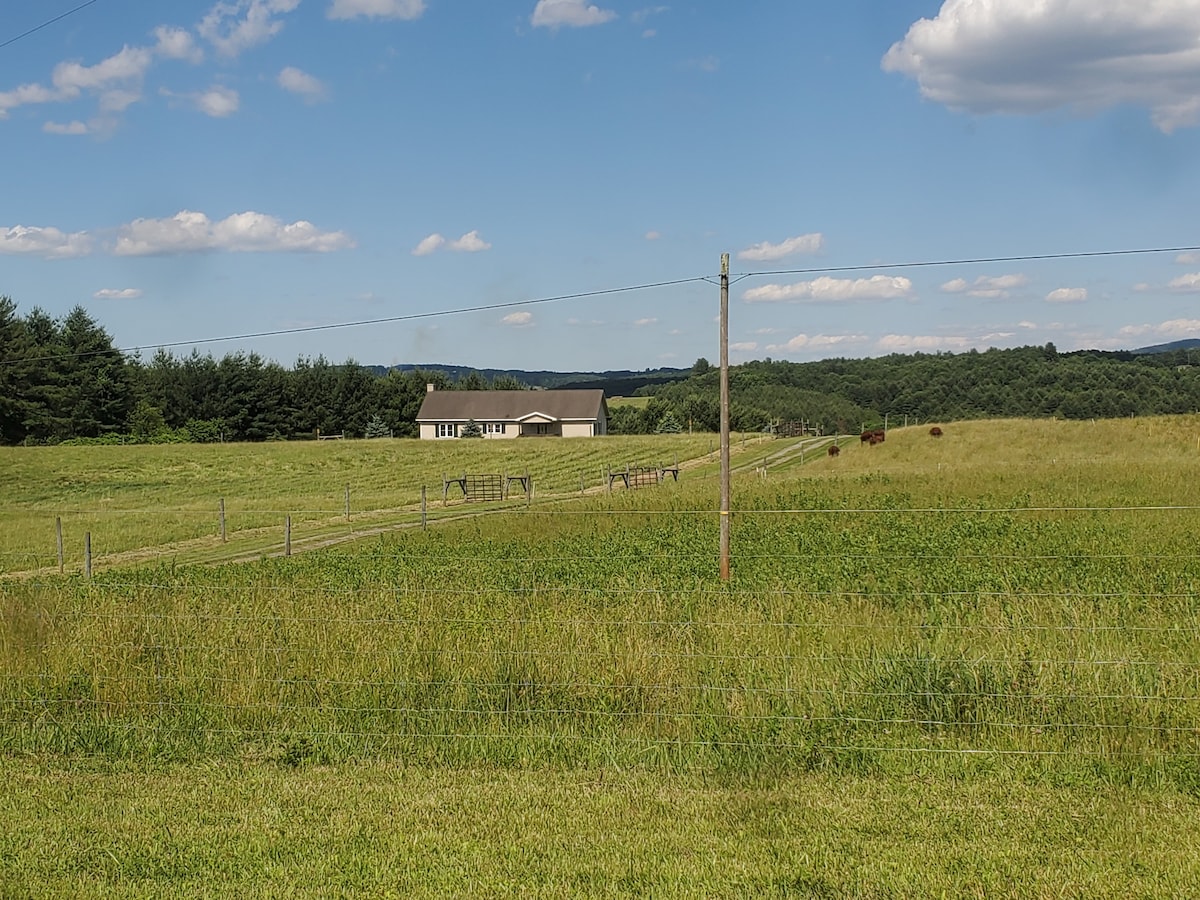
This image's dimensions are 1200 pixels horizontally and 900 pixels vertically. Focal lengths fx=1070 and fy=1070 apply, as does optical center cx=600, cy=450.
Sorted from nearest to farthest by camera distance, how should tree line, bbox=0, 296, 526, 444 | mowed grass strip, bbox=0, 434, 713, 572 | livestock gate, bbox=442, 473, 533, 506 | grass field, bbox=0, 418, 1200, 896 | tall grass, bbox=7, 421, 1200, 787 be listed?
grass field, bbox=0, 418, 1200, 896, tall grass, bbox=7, 421, 1200, 787, mowed grass strip, bbox=0, 434, 713, 572, livestock gate, bbox=442, 473, 533, 506, tree line, bbox=0, 296, 526, 444

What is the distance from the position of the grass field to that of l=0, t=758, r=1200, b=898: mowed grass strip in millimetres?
20

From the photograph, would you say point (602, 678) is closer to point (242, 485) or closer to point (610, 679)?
point (610, 679)

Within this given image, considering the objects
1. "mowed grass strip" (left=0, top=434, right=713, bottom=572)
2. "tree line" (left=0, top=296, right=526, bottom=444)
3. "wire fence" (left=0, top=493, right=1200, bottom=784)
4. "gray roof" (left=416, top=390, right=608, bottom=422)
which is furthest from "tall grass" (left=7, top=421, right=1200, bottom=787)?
"gray roof" (left=416, top=390, right=608, bottom=422)

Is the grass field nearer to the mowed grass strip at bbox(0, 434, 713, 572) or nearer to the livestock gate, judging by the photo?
the mowed grass strip at bbox(0, 434, 713, 572)

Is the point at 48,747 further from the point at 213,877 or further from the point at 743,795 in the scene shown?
the point at 743,795

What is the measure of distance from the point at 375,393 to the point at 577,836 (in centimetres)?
10394

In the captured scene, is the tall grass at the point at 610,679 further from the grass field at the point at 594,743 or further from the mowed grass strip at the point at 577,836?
the mowed grass strip at the point at 577,836

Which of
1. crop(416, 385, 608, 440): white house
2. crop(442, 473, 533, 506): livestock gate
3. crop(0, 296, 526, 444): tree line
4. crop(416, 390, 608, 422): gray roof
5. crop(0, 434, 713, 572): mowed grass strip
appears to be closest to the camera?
crop(0, 434, 713, 572): mowed grass strip

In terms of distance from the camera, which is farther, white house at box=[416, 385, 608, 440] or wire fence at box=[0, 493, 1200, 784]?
white house at box=[416, 385, 608, 440]

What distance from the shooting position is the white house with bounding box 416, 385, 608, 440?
3900 inches

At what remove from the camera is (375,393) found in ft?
350

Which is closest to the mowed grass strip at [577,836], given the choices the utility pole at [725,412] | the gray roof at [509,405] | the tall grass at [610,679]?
the tall grass at [610,679]

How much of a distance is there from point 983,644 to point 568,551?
40.2 feet

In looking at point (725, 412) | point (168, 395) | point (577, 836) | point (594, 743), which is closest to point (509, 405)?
point (168, 395)
